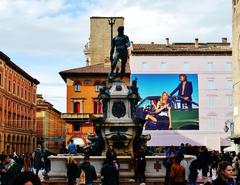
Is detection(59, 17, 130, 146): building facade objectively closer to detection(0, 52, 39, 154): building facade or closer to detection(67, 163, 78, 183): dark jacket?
detection(0, 52, 39, 154): building facade

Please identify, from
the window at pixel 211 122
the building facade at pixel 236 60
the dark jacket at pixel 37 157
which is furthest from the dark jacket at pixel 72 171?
the window at pixel 211 122

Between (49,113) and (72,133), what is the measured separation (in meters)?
35.9

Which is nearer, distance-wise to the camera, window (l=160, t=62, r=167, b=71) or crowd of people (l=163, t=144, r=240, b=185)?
crowd of people (l=163, t=144, r=240, b=185)

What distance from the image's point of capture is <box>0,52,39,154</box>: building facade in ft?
202

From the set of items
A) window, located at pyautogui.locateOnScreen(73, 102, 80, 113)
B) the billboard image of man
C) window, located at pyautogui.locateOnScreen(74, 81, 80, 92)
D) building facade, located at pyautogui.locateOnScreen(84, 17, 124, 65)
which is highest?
building facade, located at pyautogui.locateOnScreen(84, 17, 124, 65)

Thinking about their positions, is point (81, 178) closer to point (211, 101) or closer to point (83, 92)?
point (211, 101)

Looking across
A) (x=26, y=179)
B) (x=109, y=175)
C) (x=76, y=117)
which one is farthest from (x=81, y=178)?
(x=76, y=117)

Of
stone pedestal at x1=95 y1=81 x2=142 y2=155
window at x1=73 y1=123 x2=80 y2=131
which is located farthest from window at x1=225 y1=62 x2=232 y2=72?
stone pedestal at x1=95 y1=81 x2=142 y2=155

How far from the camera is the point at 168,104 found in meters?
66.6

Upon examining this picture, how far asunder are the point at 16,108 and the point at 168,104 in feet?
64.1

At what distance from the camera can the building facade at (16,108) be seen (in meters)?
61.5

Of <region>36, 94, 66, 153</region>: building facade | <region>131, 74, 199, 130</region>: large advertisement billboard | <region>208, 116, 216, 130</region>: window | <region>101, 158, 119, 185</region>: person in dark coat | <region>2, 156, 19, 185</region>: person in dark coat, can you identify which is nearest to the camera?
<region>2, 156, 19, 185</region>: person in dark coat

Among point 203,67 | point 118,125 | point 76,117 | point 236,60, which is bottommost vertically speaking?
point 118,125

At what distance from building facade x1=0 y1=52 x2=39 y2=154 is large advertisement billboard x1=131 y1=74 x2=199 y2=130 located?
1542cm
